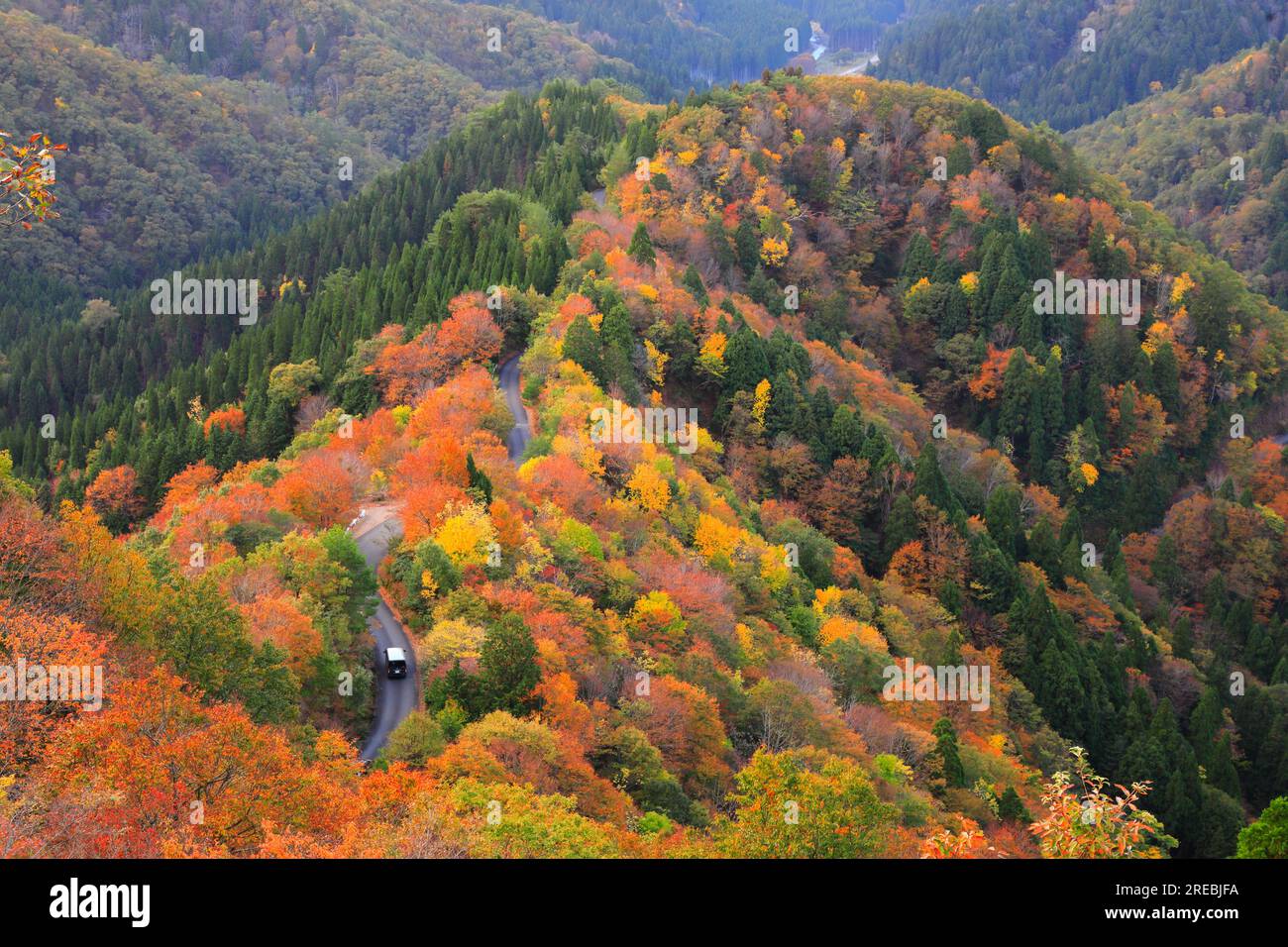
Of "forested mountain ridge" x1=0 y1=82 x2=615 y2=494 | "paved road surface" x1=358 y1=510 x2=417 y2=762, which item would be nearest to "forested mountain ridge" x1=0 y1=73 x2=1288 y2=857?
"forested mountain ridge" x1=0 y1=82 x2=615 y2=494

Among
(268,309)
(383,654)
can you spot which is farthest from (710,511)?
(268,309)

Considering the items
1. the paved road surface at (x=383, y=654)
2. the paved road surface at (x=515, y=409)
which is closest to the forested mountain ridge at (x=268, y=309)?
the paved road surface at (x=515, y=409)

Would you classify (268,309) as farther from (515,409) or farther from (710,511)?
(710,511)

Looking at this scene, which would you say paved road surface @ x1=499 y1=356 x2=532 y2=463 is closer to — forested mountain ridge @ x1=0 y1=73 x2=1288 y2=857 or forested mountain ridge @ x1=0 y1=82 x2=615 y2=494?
A: forested mountain ridge @ x1=0 y1=73 x2=1288 y2=857

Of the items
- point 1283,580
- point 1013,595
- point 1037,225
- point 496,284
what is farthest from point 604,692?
point 1037,225

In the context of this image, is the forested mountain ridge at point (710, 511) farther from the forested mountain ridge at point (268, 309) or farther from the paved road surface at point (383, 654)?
the paved road surface at point (383, 654)

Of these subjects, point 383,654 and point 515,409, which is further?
point 515,409
